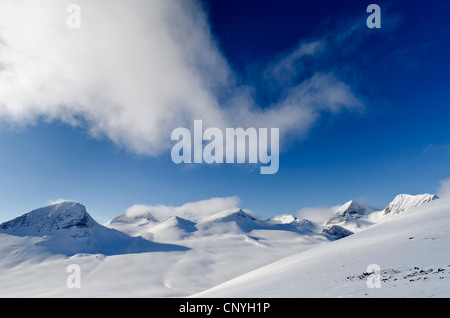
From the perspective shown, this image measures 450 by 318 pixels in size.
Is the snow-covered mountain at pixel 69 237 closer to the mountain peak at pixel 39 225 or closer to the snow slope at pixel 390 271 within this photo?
the mountain peak at pixel 39 225

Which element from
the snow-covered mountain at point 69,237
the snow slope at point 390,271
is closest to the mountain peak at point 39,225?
the snow-covered mountain at point 69,237

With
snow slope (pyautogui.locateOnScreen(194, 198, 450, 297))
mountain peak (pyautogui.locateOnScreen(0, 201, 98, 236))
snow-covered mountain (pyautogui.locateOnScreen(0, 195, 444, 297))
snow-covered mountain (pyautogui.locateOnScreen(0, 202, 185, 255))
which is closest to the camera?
snow slope (pyautogui.locateOnScreen(194, 198, 450, 297))

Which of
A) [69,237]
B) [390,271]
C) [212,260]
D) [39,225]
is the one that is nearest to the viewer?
[390,271]

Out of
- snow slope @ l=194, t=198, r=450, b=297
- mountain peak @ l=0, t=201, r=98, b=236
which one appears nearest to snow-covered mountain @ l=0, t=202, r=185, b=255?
mountain peak @ l=0, t=201, r=98, b=236

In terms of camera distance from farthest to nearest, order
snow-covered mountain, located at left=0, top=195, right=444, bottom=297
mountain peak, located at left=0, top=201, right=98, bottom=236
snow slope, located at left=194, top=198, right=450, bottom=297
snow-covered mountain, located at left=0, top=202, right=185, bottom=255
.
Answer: mountain peak, located at left=0, top=201, right=98, bottom=236
snow-covered mountain, located at left=0, top=202, right=185, bottom=255
snow-covered mountain, located at left=0, top=195, right=444, bottom=297
snow slope, located at left=194, top=198, right=450, bottom=297

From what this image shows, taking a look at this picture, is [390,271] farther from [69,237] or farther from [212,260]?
[69,237]

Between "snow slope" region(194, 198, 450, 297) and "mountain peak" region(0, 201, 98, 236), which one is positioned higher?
"snow slope" region(194, 198, 450, 297)

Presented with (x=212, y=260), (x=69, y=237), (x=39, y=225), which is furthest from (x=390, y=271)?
(x=39, y=225)

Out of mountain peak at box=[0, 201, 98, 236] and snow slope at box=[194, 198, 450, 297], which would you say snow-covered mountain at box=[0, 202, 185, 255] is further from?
snow slope at box=[194, 198, 450, 297]

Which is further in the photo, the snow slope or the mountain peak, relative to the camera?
the mountain peak

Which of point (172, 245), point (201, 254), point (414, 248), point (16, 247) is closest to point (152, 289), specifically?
point (201, 254)

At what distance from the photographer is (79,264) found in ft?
424

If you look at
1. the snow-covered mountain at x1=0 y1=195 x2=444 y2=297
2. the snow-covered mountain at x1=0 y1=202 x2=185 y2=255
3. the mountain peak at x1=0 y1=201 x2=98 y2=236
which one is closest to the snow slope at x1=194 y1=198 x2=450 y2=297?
the snow-covered mountain at x1=0 y1=195 x2=444 y2=297
